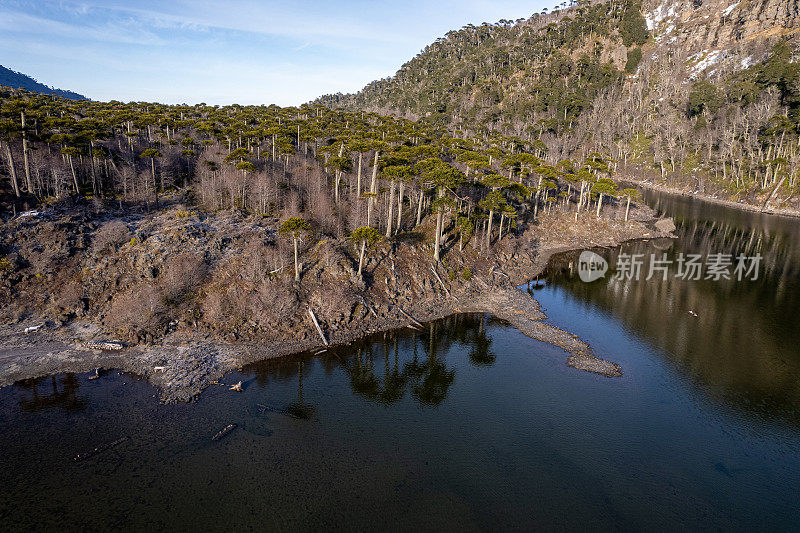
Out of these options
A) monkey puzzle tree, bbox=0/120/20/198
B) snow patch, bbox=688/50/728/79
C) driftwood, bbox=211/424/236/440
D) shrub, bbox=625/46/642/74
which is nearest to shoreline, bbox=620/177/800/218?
snow patch, bbox=688/50/728/79

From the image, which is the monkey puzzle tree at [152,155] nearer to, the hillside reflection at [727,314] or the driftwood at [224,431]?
the driftwood at [224,431]

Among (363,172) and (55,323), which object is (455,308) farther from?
(55,323)

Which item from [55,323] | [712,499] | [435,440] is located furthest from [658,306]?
[55,323]

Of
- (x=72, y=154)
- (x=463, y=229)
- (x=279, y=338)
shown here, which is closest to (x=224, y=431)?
(x=279, y=338)

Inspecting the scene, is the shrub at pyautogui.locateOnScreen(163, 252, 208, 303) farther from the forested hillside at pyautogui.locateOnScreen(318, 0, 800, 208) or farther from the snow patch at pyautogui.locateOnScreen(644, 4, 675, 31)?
the snow patch at pyautogui.locateOnScreen(644, 4, 675, 31)

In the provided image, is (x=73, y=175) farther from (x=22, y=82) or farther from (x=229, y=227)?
(x=22, y=82)
